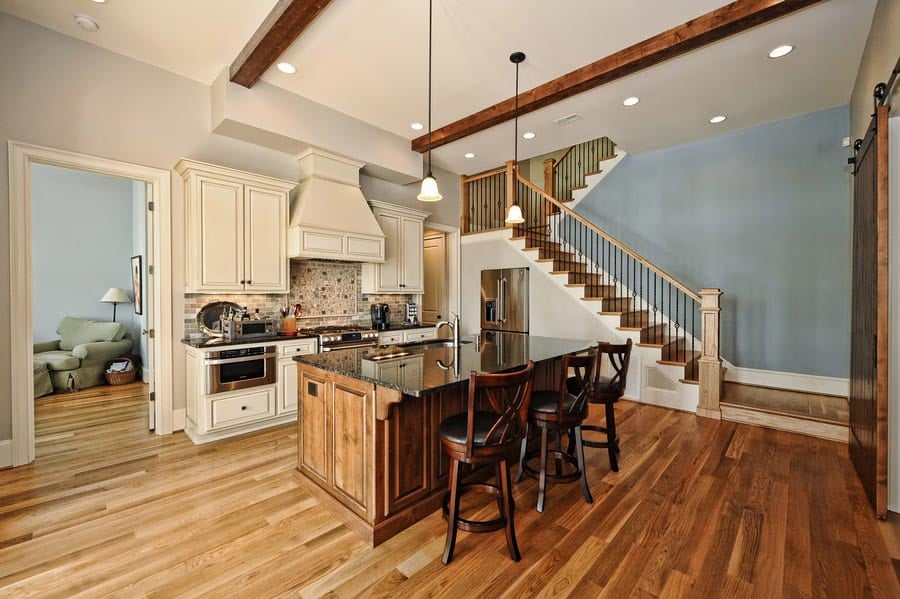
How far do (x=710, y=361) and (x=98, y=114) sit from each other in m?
6.31

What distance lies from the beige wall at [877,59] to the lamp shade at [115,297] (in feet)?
28.9

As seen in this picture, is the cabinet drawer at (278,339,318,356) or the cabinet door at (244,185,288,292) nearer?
the cabinet drawer at (278,339,318,356)

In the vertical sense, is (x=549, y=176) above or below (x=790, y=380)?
above

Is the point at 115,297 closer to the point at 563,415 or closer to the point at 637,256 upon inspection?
the point at 563,415

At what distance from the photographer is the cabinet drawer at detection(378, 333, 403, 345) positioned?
496 cm

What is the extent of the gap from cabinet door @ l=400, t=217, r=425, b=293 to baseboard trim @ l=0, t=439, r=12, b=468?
4.03m

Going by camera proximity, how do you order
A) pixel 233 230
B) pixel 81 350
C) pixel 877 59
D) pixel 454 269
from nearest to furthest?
1. pixel 877 59
2. pixel 233 230
3. pixel 81 350
4. pixel 454 269

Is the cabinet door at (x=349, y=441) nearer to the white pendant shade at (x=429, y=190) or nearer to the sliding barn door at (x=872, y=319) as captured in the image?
the white pendant shade at (x=429, y=190)

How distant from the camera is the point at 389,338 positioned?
5.07 meters

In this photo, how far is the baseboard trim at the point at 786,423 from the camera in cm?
352

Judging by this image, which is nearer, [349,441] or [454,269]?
[349,441]

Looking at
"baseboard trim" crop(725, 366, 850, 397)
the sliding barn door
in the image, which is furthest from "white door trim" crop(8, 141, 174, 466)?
"baseboard trim" crop(725, 366, 850, 397)

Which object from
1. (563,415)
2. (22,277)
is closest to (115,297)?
(22,277)

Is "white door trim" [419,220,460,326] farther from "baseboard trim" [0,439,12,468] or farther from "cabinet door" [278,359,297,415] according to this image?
"baseboard trim" [0,439,12,468]
